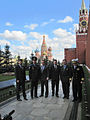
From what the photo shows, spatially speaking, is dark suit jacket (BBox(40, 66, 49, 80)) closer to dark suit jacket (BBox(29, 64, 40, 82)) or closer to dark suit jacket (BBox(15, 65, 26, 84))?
dark suit jacket (BBox(29, 64, 40, 82))

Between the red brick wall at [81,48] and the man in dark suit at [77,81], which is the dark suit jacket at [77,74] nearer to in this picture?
the man in dark suit at [77,81]

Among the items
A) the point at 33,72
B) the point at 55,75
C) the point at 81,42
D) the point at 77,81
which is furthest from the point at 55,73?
the point at 81,42

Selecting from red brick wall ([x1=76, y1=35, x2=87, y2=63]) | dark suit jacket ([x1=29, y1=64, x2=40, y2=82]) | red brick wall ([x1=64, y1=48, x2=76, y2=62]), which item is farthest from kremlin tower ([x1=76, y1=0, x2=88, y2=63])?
dark suit jacket ([x1=29, y1=64, x2=40, y2=82])

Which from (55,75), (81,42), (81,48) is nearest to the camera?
(55,75)

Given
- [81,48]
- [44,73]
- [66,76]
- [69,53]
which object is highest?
[81,48]

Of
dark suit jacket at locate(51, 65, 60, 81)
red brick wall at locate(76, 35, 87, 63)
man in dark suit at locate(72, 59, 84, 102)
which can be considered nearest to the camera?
man in dark suit at locate(72, 59, 84, 102)

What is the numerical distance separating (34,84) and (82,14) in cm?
4792

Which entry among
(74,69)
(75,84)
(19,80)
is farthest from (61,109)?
(19,80)

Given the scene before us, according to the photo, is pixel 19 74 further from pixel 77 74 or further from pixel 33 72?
pixel 77 74

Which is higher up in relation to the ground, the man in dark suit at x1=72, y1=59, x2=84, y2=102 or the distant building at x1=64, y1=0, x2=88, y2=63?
the distant building at x1=64, y1=0, x2=88, y2=63

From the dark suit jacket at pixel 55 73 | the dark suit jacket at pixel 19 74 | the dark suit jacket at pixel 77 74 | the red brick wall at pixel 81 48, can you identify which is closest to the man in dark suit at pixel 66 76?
the dark suit jacket at pixel 55 73

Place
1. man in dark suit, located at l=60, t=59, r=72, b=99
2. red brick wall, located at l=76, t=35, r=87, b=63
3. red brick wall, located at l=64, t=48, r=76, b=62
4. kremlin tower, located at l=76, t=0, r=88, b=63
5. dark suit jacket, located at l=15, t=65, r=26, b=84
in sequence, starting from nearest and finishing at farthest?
dark suit jacket, located at l=15, t=65, r=26, b=84
man in dark suit, located at l=60, t=59, r=72, b=99
red brick wall, located at l=76, t=35, r=87, b=63
kremlin tower, located at l=76, t=0, r=88, b=63
red brick wall, located at l=64, t=48, r=76, b=62

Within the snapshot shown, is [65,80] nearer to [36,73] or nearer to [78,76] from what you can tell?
[78,76]

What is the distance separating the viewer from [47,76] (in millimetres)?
6098
